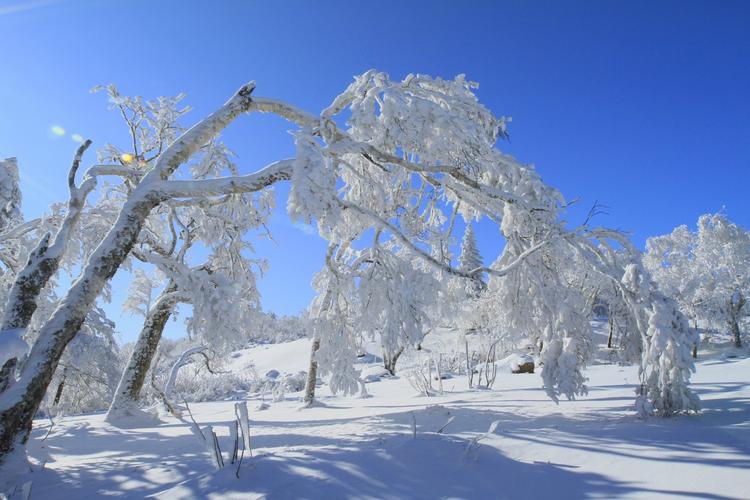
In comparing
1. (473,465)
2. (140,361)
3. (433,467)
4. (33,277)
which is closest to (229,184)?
(33,277)

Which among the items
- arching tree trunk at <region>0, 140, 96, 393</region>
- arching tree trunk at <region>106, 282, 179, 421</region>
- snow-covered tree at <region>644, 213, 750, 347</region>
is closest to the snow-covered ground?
arching tree trunk at <region>0, 140, 96, 393</region>

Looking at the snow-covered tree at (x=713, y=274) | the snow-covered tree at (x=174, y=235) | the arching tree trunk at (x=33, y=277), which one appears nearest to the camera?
the arching tree trunk at (x=33, y=277)

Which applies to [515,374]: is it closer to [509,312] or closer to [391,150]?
[509,312]

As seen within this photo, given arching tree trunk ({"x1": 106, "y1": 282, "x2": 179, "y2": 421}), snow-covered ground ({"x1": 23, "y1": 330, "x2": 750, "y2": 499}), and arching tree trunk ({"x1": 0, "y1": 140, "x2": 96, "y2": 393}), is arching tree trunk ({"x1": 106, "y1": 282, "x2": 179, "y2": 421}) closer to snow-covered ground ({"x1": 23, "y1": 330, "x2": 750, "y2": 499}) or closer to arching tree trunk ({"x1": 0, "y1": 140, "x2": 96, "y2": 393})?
snow-covered ground ({"x1": 23, "y1": 330, "x2": 750, "y2": 499})

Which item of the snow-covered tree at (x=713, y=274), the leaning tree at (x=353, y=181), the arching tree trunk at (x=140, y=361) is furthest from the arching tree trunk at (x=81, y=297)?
the snow-covered tree at (x=713, y=274)

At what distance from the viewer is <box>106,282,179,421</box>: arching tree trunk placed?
888cm

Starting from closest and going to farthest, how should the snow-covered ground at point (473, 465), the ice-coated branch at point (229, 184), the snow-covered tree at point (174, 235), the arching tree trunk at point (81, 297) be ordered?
1. the snow-covered ground at point (473, 465)
2. the arching tree trunk at point (81, 297)
3. the ice-coated branch at point (229, 184)
4. the snow-covered tree at point (174, 235)

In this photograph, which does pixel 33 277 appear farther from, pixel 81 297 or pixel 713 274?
pixel 713 274

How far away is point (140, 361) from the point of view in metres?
9.37

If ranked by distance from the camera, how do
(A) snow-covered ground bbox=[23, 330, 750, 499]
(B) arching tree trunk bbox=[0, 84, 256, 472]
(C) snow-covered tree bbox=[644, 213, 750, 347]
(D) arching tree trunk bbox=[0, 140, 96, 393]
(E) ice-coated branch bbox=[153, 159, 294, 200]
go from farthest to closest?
(C) snow-covered tree bbox=[644, 213, 750, 347], (E) ice-coated branch bbox=[153, 159, 294, 200], (D) arching tree trunk bbox=[0, 140, 96, 393], (B) arching tree trunk bbox=[0, 84, 256, 472], (A) snow-covered ground bbox=[23, 330, 750, 499]

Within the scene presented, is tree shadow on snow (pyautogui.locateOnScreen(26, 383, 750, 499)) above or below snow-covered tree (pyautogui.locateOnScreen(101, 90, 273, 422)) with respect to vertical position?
below

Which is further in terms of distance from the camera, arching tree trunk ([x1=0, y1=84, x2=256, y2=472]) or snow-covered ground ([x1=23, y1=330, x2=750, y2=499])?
arching tree trunk ([x1=0, y1=84, x2=256, y2=472])

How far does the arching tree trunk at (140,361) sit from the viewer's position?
29.1ft

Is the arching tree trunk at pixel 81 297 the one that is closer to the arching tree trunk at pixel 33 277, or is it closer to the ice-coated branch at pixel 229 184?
the ice-coated branch at pixel 229 184
